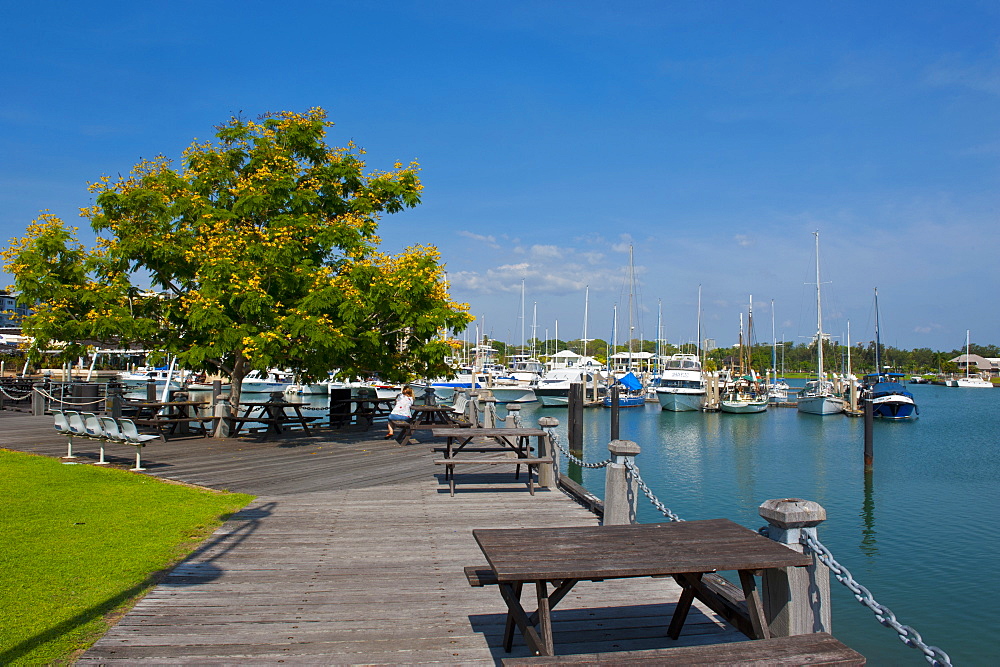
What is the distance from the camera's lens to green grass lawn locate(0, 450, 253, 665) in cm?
528

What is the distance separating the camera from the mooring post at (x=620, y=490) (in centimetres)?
773

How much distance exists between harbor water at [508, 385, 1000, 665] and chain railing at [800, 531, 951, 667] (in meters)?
6.21

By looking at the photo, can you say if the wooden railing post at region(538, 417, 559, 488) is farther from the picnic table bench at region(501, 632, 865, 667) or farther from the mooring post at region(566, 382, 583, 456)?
the mooring post at region(566, 382, 583, 456)

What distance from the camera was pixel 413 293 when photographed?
53.5 ft

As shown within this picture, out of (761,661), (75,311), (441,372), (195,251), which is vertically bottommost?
(761,661)

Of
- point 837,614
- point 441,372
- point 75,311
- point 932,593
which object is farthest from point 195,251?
point 932,593

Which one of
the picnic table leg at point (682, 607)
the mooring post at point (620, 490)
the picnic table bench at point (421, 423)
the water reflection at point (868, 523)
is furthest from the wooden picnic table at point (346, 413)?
the picnic table leg at point (682, 607)

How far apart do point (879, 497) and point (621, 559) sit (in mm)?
20850

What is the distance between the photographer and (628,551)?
457 centimetres

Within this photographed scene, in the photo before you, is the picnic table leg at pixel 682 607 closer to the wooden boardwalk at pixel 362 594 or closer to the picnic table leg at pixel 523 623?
the wooden boardwalk at pixel 362 594

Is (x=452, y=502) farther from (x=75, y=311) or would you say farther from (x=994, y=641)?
(x=75, y=311)

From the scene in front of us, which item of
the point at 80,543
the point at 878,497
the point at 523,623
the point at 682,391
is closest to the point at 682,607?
the point at 523,623

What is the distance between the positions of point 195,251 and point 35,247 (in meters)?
3.56

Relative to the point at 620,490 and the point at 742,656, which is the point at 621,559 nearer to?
the point at 742,656
